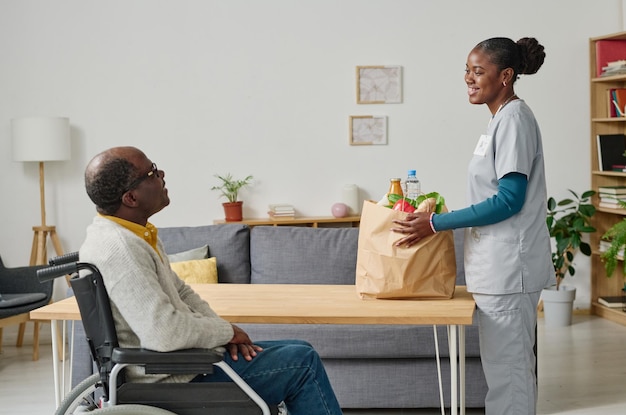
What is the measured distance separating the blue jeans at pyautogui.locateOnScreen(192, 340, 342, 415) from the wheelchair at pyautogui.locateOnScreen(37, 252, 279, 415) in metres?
0.10

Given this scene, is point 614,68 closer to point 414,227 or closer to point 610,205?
point 610,205

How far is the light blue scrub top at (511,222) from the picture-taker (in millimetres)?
2619

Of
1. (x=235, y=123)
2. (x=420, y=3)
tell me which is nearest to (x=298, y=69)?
(x=235, y=123)

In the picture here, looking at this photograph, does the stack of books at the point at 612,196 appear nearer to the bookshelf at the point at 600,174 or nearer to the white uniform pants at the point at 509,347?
the bookshelf at the point at 600,174

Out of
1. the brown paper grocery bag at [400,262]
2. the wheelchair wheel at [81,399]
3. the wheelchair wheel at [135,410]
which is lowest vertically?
the wheelchair wheel at [81,399]

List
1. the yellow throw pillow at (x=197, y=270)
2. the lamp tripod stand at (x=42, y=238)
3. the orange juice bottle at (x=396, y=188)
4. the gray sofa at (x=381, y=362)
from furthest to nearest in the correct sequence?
the lamp tripod stand at (x=42, y=238) → the yellow throw pillow at (x=197, y=270) → the gray sofa at (x=381, y=362) → the orange juice bottle at (x=396, y=188)

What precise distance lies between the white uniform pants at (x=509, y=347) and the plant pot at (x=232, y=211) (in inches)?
126

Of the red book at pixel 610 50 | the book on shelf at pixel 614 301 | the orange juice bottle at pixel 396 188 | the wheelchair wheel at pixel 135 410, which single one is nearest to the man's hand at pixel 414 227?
the orange juice bottle at pixel 396 188

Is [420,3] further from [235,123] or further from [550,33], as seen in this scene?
[235,123]

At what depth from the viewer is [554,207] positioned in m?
5.80

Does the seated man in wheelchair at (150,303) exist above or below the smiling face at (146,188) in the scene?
below

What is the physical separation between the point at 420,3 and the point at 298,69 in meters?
0.96

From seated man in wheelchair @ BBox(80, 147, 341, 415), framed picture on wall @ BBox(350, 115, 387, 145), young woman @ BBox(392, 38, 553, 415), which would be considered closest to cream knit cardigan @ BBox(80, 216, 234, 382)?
seated man in wheelchair @ BBox(80, 147, 341, 415)

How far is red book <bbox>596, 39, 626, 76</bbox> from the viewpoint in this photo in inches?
232
